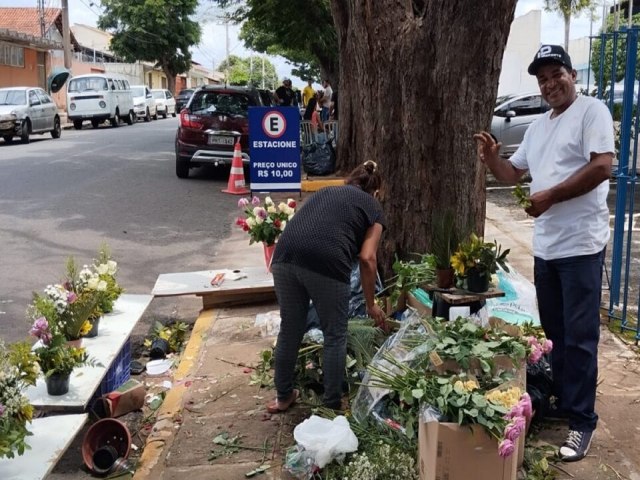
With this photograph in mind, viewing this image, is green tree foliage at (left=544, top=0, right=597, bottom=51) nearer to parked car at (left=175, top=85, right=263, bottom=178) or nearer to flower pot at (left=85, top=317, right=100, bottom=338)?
parked car at (left=175, top=85, right=263, bottom=178)

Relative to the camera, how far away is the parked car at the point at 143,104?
37250mm

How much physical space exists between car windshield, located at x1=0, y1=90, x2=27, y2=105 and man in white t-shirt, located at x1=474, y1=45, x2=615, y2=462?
21.4 metres

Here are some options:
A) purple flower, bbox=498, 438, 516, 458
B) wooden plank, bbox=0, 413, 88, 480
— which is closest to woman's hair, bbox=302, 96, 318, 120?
wooden plank, bbox=0, 413, 88, 480

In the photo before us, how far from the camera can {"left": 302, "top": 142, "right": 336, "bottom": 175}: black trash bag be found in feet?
48.3

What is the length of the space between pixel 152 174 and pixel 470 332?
505 inches

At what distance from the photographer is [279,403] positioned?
4.42 meters

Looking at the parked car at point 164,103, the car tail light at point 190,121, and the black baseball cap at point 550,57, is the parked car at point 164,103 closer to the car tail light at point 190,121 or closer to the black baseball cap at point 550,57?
the car tail light at point 190,121

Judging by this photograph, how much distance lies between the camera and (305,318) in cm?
Result: 425

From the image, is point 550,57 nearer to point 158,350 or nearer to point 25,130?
point 158,350

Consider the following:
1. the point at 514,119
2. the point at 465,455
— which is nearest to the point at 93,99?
the point at 514,119

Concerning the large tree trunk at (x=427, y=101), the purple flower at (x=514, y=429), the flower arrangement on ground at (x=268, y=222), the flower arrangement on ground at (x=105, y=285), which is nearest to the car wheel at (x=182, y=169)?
the flower arrangement on ground at (x=268, y=222)

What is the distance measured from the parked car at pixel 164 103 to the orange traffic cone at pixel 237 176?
30.6m

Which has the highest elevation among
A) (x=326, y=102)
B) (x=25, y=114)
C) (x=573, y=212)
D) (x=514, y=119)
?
(x=326, y=102)

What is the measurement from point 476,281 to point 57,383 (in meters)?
2.58
